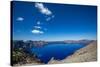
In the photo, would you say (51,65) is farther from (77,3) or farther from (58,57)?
(77,3)

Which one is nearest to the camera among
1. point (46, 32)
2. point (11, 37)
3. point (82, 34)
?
point (11, 37)

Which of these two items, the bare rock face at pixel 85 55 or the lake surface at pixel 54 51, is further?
the bare rock face at pixel 85 55

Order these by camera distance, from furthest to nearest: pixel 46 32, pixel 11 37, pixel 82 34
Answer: pixel 82 34, pixel 46 32, pixel 11 37

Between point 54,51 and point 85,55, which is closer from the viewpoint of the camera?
point 54,51
